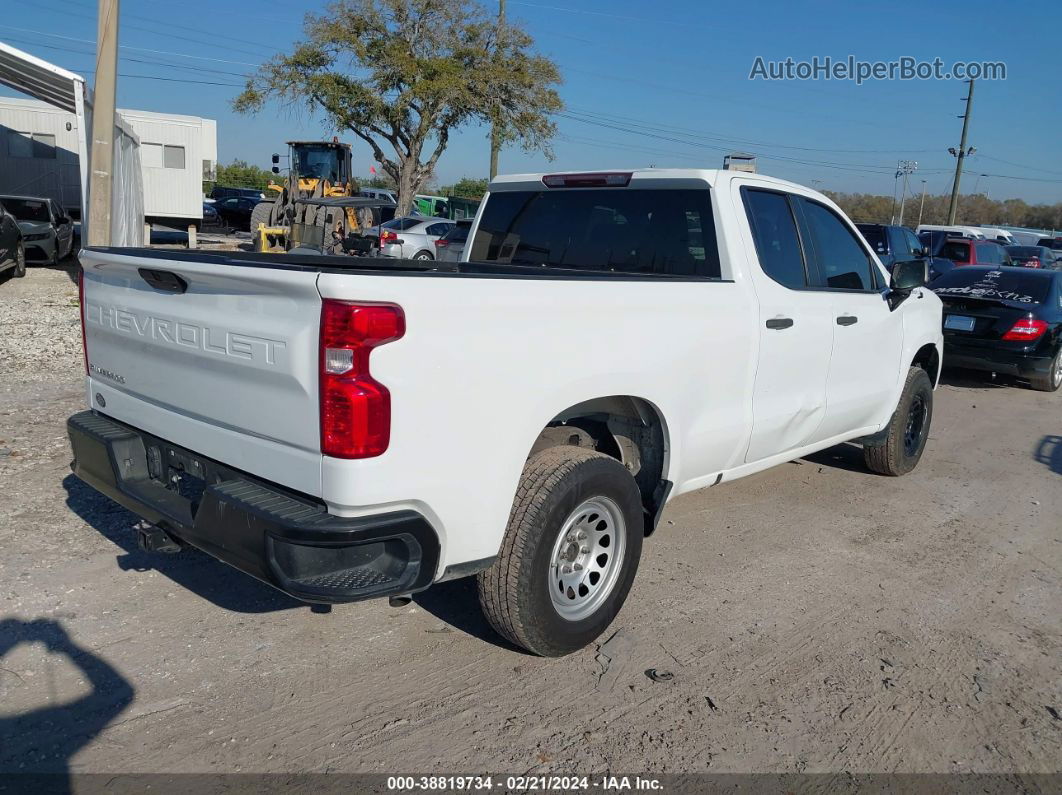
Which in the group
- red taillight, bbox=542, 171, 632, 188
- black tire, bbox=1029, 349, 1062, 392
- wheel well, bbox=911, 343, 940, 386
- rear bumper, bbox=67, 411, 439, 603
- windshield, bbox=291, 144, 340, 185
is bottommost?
black tire, bbox=1029, 349, 1062, 392

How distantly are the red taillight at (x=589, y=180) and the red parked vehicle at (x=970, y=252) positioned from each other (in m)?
15.9

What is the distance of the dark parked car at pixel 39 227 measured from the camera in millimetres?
17016

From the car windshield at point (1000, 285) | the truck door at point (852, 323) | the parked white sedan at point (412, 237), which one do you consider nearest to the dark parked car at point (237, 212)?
the parked white sedan at point (412, 237)

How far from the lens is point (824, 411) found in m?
5.07

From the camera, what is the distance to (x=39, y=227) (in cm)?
1706

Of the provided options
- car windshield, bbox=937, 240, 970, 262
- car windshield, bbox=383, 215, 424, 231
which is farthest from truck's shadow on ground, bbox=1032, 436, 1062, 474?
car windshield, bbox=383, 215, 424, 231

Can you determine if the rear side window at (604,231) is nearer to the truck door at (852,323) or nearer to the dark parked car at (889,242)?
the truck door at (852,323)

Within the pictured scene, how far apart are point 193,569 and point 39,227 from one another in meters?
15.6

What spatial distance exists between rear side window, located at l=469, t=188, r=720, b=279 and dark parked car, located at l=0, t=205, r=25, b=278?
40.1ft

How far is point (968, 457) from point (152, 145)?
27.0 m

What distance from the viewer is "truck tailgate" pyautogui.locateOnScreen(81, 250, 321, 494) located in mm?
2789

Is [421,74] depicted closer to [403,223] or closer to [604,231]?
[403,223]

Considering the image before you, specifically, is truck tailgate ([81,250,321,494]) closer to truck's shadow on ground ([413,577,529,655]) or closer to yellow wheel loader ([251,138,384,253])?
truck's shadow on ground ([413,577,529,655])

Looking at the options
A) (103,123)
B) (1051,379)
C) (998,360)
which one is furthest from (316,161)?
(1051,379)
